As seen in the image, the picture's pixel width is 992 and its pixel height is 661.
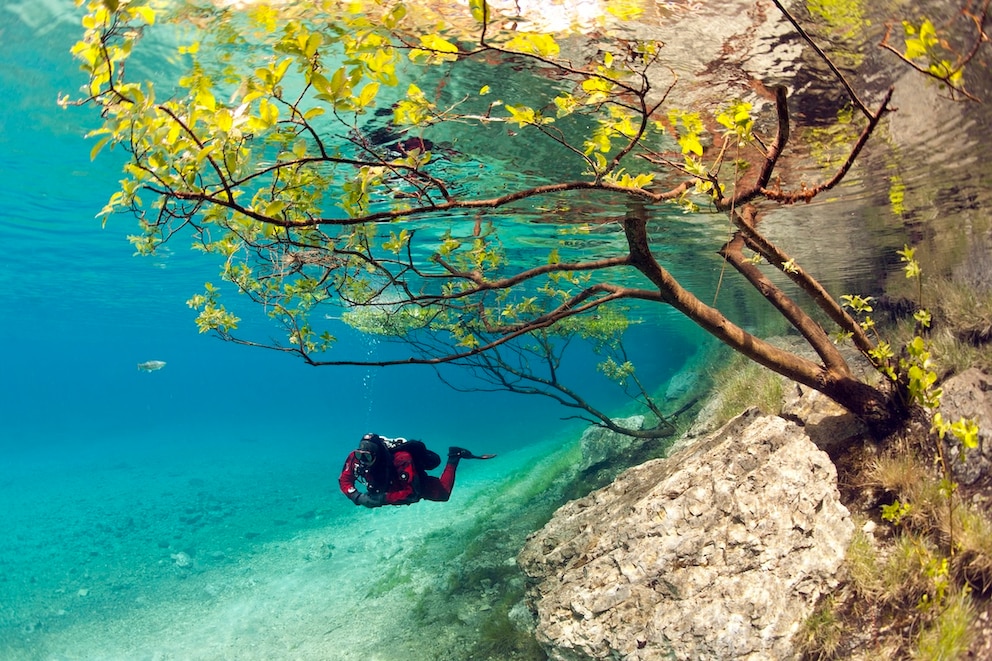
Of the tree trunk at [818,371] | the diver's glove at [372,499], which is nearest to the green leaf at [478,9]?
the tree trunk at [818,371]

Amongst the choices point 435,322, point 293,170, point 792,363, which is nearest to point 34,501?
point 435,322

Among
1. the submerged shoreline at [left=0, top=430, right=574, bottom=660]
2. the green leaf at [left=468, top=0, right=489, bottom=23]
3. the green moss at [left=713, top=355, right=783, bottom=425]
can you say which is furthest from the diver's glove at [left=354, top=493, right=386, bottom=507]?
the green leaf at [left=468, top=0, right=489, bottom=23]

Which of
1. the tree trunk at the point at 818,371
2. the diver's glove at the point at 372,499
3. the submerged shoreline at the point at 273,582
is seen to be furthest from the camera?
the submerged shoreline at the point at 273,582

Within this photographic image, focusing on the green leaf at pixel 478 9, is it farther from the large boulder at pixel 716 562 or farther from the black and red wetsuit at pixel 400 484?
the black and red wetsuit at pixel 400 484

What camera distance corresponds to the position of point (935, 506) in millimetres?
5133

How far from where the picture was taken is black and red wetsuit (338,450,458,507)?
28.5ft

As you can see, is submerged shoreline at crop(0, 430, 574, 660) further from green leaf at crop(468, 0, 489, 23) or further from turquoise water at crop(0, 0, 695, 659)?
green leaf at crop(468, 0, 489, 23)

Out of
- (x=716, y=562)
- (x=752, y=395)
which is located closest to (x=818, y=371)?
(x=716, y=562)

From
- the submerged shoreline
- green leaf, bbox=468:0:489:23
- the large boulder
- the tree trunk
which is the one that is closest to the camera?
green leaf, bbox=468:0:489:23

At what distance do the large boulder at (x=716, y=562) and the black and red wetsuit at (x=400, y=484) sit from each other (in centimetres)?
384

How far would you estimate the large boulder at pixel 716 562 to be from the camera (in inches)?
185

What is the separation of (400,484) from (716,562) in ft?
18.3

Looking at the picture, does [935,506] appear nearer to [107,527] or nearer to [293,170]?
[293,170]

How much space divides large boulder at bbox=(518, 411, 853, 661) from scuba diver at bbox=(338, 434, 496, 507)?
3876 millimetres
